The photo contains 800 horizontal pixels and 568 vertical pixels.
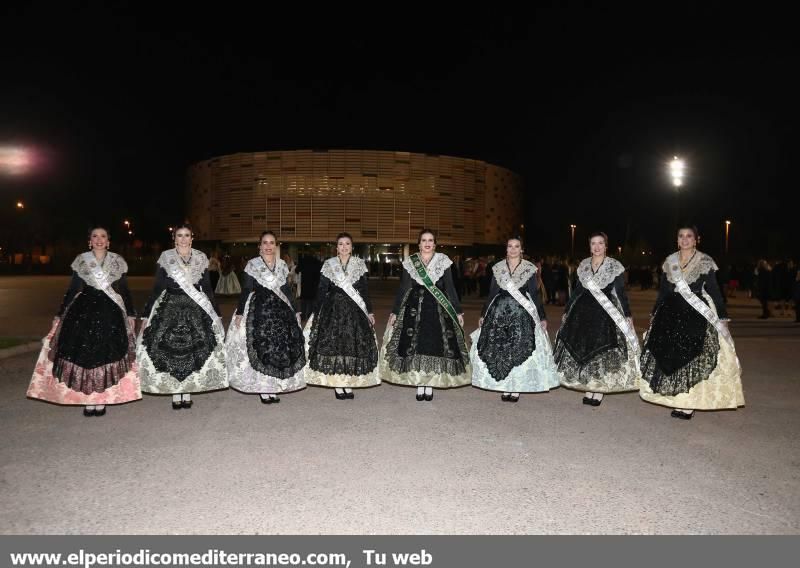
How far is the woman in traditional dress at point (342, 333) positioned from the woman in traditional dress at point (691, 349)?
2.75m

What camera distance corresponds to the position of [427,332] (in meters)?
6.42

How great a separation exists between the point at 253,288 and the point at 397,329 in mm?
1544

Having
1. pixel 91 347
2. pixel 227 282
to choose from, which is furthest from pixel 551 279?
pixel 91 347

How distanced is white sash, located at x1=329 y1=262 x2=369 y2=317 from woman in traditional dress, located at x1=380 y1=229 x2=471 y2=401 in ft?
1.17

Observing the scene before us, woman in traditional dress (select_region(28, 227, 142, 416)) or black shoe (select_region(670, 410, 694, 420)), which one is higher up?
woman in traditional dress (select_region(28, 227, 142, 416))

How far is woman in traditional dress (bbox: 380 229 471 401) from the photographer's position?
253 inches

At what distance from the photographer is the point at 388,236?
56.5 metres

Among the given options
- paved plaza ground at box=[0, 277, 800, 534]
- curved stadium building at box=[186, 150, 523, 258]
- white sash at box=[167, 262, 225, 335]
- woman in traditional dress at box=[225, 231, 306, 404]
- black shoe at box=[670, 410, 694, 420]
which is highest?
curved stadium building at box=[186, 150, 523, 258]

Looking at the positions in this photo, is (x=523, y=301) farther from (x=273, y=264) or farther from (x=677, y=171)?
(x=677, y=171)

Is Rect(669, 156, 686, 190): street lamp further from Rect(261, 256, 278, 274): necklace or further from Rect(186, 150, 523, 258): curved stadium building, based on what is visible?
Rect(186, 150, 523, 258): curved stadium building

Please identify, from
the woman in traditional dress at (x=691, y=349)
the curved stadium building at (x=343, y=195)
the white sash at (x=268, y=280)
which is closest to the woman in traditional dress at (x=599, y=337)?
the woman in traditional dress at (x=691, y=349)

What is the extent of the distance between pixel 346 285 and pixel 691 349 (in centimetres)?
336

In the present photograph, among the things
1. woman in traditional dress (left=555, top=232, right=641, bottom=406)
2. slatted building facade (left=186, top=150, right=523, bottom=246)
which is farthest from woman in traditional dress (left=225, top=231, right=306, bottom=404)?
slatted building facade (left=186, top=150, right=523, bottom=246)
